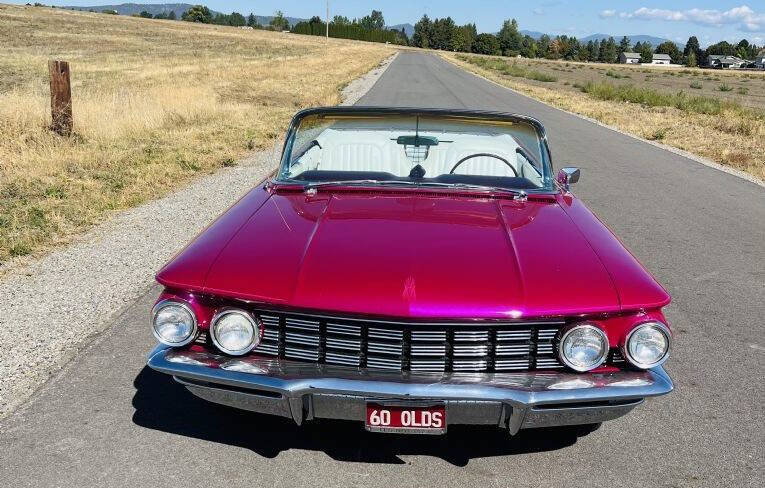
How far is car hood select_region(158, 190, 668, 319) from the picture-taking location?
2375 mm

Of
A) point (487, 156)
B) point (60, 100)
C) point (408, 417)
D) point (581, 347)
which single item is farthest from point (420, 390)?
point (60, 100)

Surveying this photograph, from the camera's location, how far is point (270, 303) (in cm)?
243

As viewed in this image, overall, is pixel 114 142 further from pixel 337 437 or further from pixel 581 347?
pixel 581 347

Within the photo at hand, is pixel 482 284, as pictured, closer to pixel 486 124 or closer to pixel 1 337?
pixel 486 124

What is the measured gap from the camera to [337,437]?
293 centimetres

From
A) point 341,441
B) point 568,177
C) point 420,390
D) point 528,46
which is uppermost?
point 528,46

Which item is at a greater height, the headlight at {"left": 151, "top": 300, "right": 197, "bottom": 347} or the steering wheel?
the steering wheel

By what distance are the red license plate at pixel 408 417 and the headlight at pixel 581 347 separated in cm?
49

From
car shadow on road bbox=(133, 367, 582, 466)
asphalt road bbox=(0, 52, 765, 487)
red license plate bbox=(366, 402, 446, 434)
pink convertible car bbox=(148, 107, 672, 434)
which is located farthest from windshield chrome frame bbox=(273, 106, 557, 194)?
red license plate bbox=(366, 402, 446, 434)

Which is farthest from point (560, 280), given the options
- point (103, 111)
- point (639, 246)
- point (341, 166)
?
point (103, 111)

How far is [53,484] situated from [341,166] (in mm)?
2249

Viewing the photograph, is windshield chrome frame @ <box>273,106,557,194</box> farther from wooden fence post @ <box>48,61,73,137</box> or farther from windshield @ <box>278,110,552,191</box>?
wooden fence post @ <box>48,61,73,137</box>

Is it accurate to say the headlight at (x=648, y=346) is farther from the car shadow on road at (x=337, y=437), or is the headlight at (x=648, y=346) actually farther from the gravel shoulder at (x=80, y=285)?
the gravel shoulder at (x=80, y=285)

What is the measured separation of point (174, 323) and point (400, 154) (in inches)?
78.3
